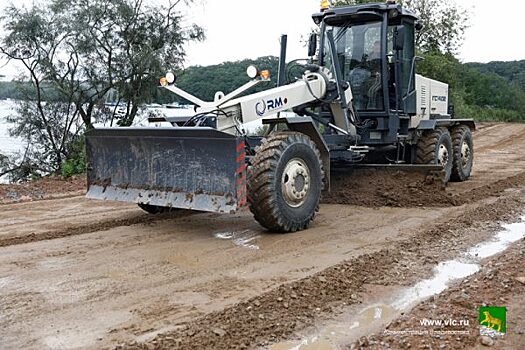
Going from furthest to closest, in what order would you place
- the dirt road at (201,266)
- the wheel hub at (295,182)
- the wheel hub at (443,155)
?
the wheel hub at (443,155) → the wheel hub at (295,182) → the dirt road at (201,266)

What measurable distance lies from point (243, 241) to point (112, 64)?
401 inches

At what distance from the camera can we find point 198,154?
6.46 metres

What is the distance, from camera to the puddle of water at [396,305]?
3775 mm

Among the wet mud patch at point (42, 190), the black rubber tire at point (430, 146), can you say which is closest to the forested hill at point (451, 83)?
the wet mud patch at point (42, 190)

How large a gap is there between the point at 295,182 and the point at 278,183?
322mm

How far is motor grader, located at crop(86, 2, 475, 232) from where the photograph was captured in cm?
635

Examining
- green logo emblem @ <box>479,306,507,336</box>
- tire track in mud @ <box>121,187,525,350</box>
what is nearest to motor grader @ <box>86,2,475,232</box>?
tire track in mud @ <box>121,187,525,350</box>

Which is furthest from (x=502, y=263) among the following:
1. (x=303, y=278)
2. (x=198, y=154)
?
(x=198, y=154)

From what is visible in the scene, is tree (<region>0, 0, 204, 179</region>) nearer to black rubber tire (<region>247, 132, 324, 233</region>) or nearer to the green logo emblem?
black rubber tire (<region>247, 132, 324, 233</region>)

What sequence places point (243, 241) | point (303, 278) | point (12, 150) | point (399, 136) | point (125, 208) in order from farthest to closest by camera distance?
1. point (12, 150)
2. point (399, 136)
3. point (125, 208)
4. point (243, 241)
5. point (303, 278)

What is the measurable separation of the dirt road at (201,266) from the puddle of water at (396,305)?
0.39ft

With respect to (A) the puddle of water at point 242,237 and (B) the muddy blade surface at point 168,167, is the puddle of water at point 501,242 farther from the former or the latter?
(B) the muddy blade surface at point 168,167

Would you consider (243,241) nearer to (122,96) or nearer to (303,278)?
(303,278)

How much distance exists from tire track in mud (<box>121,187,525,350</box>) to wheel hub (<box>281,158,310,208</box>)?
1.17 metres
